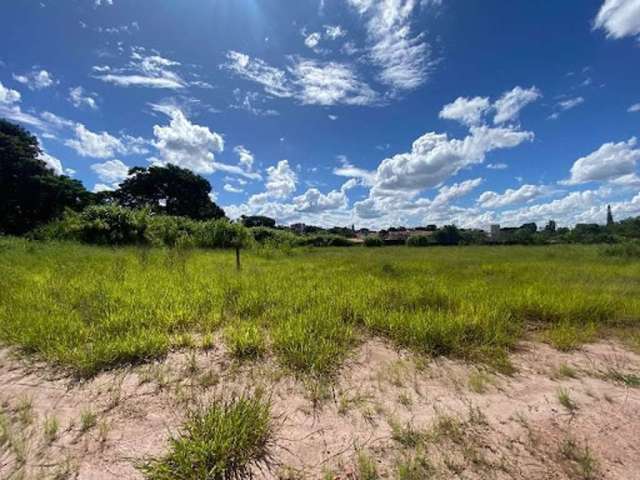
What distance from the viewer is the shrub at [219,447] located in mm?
1614

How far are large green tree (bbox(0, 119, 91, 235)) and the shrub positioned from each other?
1220 inches

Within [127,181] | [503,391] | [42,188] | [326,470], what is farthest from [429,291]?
[127,181]

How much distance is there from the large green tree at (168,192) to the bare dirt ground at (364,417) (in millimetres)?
36053

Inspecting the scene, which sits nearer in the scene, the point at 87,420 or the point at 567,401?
the point at 87,420

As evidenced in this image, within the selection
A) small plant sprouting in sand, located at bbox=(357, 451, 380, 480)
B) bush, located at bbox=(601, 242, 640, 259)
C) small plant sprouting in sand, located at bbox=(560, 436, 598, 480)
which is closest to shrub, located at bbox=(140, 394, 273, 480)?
small plant sprouting in sand, located at bbox=(357, 451, 380, 480)

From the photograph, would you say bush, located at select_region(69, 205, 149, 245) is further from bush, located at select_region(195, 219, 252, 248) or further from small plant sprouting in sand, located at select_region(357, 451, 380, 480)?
small plant sprouting in sand, located at select_region(357, 451, 380, 480)

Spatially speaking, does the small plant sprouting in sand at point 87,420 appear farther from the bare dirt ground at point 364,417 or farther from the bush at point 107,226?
the bush at point 107,226

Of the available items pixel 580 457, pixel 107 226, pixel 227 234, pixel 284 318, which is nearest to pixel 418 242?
pixel 227 234

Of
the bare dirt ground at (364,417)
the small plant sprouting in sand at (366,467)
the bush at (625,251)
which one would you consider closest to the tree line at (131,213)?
the bare dirt ground at (364,417)

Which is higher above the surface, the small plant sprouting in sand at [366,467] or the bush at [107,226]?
the bush at [107,226]

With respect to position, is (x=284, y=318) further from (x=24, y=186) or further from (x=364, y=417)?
(x=24, y=186)

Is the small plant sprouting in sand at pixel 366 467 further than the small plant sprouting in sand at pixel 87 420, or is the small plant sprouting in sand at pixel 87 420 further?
the small plant sprouting in sand at pixel 87 420

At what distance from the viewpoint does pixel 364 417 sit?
2184 mm

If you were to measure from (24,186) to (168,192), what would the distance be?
14.0 m
